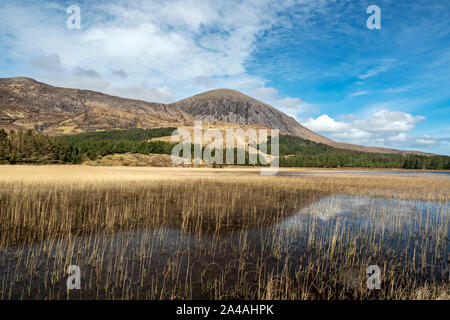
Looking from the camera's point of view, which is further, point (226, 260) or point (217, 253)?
point (217, 253)

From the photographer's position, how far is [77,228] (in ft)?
42.9

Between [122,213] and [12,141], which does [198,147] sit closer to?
[12,141]

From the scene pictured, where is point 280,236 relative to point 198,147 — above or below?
below

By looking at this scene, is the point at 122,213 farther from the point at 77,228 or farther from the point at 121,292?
the point at 121,292

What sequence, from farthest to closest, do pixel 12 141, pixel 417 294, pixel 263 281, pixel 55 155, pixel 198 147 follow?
1. pixel 198 147
2. pixel 55 155
3. pixel 12 141
4. pixel 263 281
5. pixel 417 294

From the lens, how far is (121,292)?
6.91m

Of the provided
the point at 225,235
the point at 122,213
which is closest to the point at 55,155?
the point at 122,213

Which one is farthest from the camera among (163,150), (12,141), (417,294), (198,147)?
(198,147)

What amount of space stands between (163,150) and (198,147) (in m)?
24.3

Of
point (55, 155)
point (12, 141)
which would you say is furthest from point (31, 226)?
point (55, 155)

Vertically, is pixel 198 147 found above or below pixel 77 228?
above
